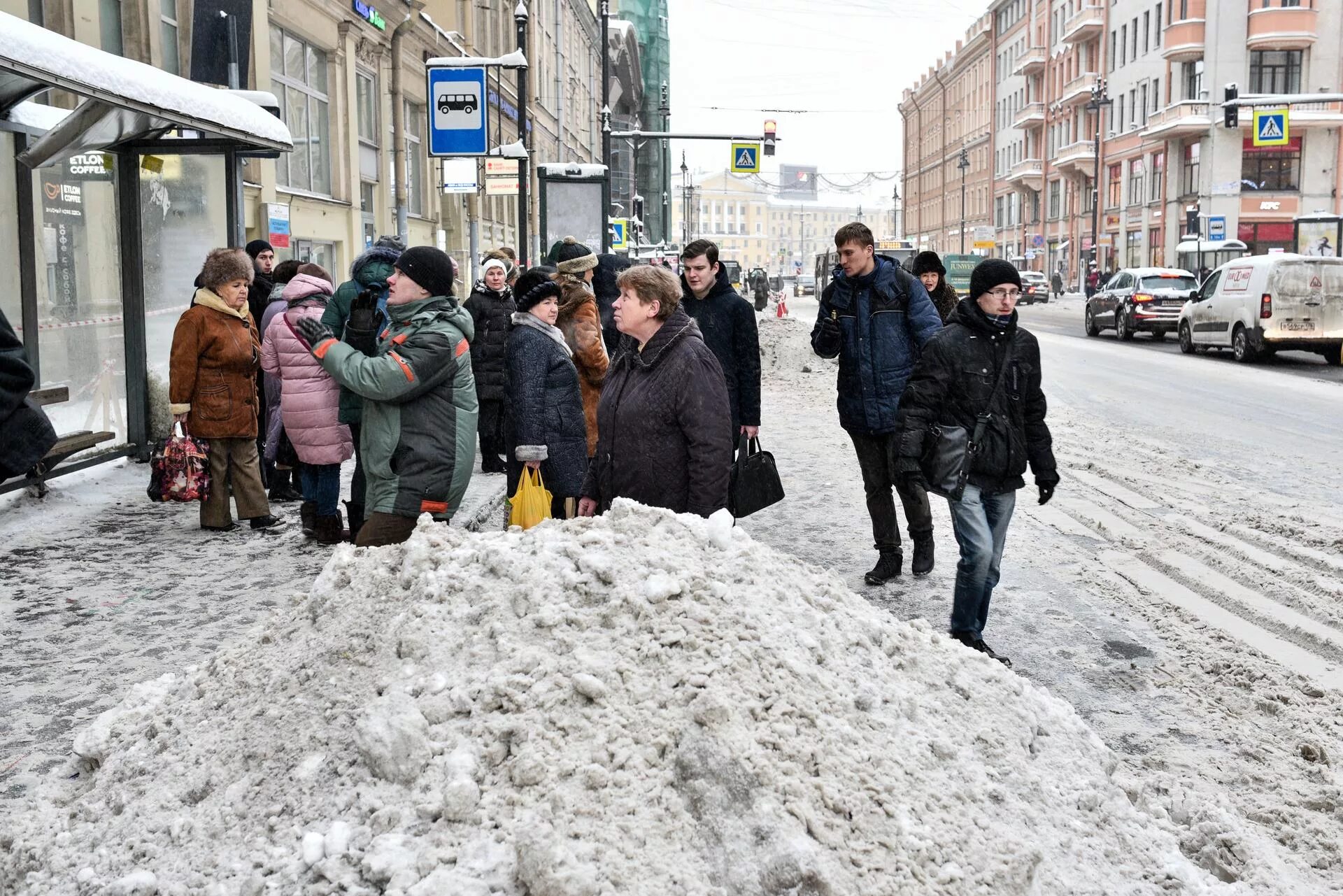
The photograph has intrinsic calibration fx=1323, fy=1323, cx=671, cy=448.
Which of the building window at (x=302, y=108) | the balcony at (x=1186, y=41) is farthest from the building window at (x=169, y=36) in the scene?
the balcony at (x=1186, y=41)

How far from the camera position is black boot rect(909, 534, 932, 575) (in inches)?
282

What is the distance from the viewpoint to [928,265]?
970 cm

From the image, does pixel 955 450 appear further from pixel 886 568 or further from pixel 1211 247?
pixel 1211 247

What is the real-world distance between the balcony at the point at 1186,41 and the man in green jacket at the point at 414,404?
5916cm

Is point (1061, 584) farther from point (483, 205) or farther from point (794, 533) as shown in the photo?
point (483, 205)

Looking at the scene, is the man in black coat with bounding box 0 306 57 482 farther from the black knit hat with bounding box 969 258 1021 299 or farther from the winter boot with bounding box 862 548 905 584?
the winter boot with bounding box 862 548 905 584

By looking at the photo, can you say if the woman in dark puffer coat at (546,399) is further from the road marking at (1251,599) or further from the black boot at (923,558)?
the road marking at (1251,599)

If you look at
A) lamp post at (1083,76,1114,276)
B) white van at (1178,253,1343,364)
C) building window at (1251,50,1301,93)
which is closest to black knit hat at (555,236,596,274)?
white van at (1178,253,1343,364)

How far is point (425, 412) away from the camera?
512 cm

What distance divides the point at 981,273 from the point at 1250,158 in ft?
186

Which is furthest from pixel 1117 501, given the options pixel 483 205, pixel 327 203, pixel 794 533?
pixel 483 205

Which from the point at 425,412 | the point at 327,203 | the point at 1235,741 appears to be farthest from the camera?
the point at 327,203

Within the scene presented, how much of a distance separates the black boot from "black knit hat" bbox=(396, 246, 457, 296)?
125 inches

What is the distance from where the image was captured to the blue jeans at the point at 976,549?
17.9 feet
